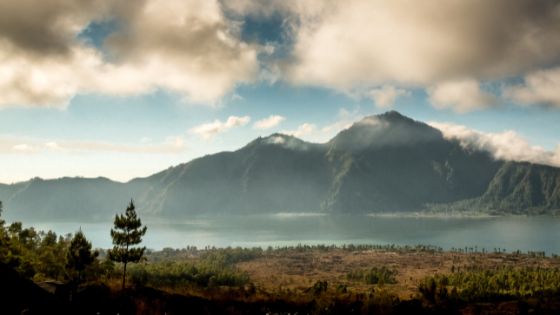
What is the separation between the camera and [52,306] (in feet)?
85.0

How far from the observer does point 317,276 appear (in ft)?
643

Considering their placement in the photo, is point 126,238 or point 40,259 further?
point 40,259

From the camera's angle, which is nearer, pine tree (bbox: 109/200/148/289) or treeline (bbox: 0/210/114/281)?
pine tree (bbox: 109/200/148/289)

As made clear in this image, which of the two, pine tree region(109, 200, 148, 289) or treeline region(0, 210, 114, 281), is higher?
pine tree region(109, 200, 148, 289)

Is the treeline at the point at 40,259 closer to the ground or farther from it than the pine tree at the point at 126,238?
closer to the ground

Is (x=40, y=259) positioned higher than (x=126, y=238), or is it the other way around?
(x=126, y=238)

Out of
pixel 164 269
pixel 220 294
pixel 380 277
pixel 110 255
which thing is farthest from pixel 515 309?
pixel 380 277

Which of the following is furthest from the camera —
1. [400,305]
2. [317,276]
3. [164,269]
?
[317,276]

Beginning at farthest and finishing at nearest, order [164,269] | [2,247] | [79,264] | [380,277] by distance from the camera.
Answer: [380,277], [164,269], [2,247], [79,264]

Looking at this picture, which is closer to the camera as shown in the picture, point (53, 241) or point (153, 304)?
point (153, 304)

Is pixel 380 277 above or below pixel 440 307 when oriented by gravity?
below

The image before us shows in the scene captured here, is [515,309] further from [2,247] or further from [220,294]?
[2,247]

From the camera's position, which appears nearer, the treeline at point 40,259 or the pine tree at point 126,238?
the pine tree at point 126,238

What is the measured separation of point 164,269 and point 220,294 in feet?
374
